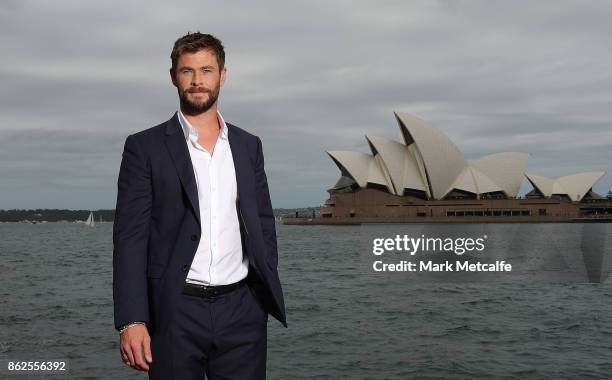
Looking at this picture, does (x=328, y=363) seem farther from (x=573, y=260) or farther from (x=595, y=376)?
(x=573, y=260)

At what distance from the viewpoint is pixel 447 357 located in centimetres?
791

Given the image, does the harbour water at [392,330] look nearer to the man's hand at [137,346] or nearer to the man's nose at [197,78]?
the man's hand at [137,346]

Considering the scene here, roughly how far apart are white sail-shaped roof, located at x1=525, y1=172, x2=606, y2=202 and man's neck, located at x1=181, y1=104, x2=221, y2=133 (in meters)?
71.4

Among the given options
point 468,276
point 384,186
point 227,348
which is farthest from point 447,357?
point 384,186

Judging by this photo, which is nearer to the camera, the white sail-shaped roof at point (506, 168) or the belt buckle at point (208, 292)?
the belt buckle at point (208, 292)

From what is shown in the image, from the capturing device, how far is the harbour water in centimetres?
741

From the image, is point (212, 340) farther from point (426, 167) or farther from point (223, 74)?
point (426, 167)

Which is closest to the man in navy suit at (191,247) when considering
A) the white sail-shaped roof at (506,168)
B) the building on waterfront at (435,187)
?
the building on waterfront at (435,187)

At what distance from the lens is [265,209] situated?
242 centimetres

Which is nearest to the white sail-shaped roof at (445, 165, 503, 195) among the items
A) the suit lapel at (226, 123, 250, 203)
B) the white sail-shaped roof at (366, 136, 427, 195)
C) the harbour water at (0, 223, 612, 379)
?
the white sail-shaped roof at (366, 136, 427, 195)

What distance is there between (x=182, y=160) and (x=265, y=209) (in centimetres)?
39

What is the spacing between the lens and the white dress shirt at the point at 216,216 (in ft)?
7.20

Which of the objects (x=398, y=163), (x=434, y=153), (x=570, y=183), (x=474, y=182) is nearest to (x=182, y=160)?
(x=434, y=153)

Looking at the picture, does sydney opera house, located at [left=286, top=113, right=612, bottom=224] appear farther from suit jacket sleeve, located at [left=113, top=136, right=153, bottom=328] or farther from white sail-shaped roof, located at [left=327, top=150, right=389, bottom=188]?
suit jacket sleeve, located at [left=113, top=136, right=153, bottom=328]
